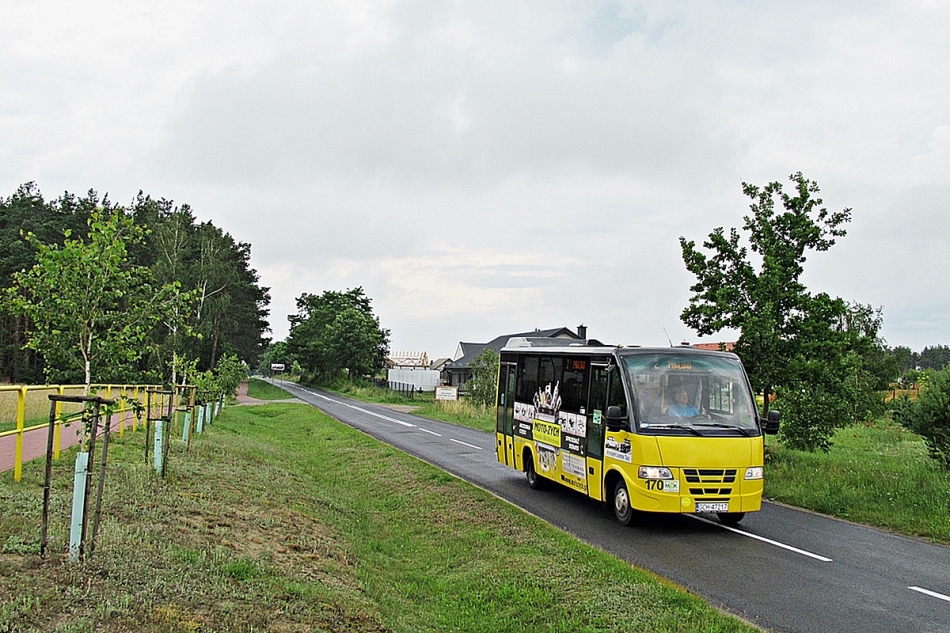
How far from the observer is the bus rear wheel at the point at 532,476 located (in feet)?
49.3

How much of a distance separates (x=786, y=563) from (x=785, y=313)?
8.79 metres

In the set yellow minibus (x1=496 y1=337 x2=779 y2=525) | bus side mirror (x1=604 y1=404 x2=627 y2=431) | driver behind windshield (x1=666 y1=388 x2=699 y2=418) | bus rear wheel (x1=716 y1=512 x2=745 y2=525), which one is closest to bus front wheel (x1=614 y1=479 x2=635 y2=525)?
yellow minibus (x1=496 y1=337 x2=779 y2=525)

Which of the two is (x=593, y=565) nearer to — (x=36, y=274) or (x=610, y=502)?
(x=610, y=502)

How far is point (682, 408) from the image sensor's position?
1112 centimetres

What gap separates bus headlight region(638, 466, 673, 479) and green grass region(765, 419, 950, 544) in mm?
3835

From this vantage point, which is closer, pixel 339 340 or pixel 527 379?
pixel 527 379

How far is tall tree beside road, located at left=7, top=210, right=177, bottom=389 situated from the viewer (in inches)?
531

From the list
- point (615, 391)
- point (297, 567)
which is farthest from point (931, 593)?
point (297, 567)

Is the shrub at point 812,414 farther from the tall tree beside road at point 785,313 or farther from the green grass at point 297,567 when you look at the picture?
the green grass at point 297,567

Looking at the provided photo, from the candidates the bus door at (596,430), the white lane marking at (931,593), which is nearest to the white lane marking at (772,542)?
the white lane marking at (931,593)

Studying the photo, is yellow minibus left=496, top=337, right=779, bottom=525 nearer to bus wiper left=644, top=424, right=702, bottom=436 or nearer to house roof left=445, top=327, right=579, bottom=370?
bus wiper left=644, top=424, right=702, bottom=436

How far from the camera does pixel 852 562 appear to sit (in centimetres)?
937

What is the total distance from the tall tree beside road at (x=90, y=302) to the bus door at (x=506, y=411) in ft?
22.0

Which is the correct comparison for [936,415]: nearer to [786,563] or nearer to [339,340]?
[786,563]
